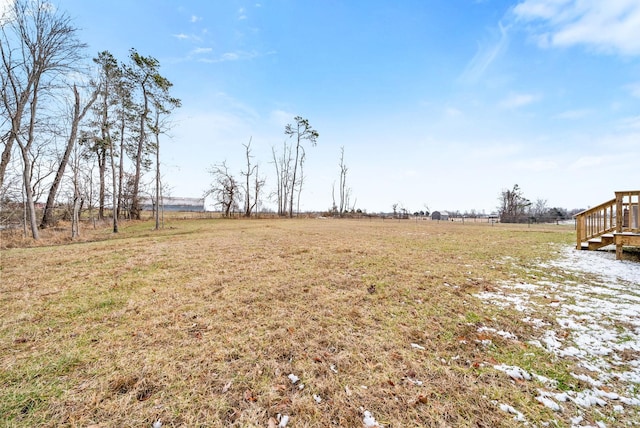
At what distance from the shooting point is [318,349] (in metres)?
2.44

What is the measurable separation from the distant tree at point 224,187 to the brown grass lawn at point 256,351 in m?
28.6

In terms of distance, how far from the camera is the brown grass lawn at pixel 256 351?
5.45 ft

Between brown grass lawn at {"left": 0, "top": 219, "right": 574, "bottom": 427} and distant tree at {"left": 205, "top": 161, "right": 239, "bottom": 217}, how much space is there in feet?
93.9

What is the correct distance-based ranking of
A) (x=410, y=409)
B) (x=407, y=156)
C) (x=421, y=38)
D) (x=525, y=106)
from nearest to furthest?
(x=410, y=409), (x=421, y=38), (x=525, y=106), (x=407, y=156)

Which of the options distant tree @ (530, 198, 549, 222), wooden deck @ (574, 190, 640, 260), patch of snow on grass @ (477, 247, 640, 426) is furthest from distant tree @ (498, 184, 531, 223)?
patch of snow on grass @ (477, 247, 640, 426)

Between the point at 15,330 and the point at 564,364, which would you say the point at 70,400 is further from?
the point at 564,364

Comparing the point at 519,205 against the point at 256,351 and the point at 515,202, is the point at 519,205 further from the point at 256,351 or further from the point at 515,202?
the point at 256,351

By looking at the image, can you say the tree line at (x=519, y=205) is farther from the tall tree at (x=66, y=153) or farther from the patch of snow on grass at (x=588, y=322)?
the tall tree at (x=66, y=153)

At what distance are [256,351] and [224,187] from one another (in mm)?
33106

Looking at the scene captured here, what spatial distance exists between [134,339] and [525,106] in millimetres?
21561

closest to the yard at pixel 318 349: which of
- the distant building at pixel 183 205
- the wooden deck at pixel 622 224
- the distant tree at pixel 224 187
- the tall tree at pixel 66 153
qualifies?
the wooden deck at pixel 622 224

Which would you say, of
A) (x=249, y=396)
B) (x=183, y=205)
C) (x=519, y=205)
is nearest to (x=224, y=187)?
(x=183, y=205)

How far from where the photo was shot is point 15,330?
279 cm

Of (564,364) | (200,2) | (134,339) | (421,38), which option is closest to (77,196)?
(200,2)
